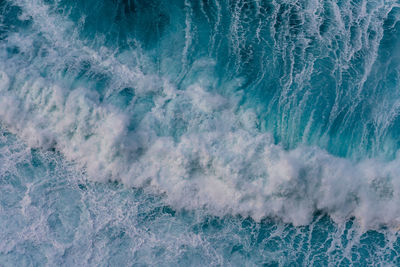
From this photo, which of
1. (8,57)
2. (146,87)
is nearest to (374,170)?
(146,87)

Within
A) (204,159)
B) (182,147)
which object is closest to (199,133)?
(182,147)

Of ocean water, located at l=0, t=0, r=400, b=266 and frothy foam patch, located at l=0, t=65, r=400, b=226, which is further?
frothy foam patch, located at l=0, t=65, r=400, b=226

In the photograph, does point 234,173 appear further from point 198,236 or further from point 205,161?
point 198,236

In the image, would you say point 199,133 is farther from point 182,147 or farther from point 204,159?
point 204,159

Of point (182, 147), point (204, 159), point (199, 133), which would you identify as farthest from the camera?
point (199, 133)

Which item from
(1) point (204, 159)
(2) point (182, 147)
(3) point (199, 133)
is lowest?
(1) point (204, 159)
